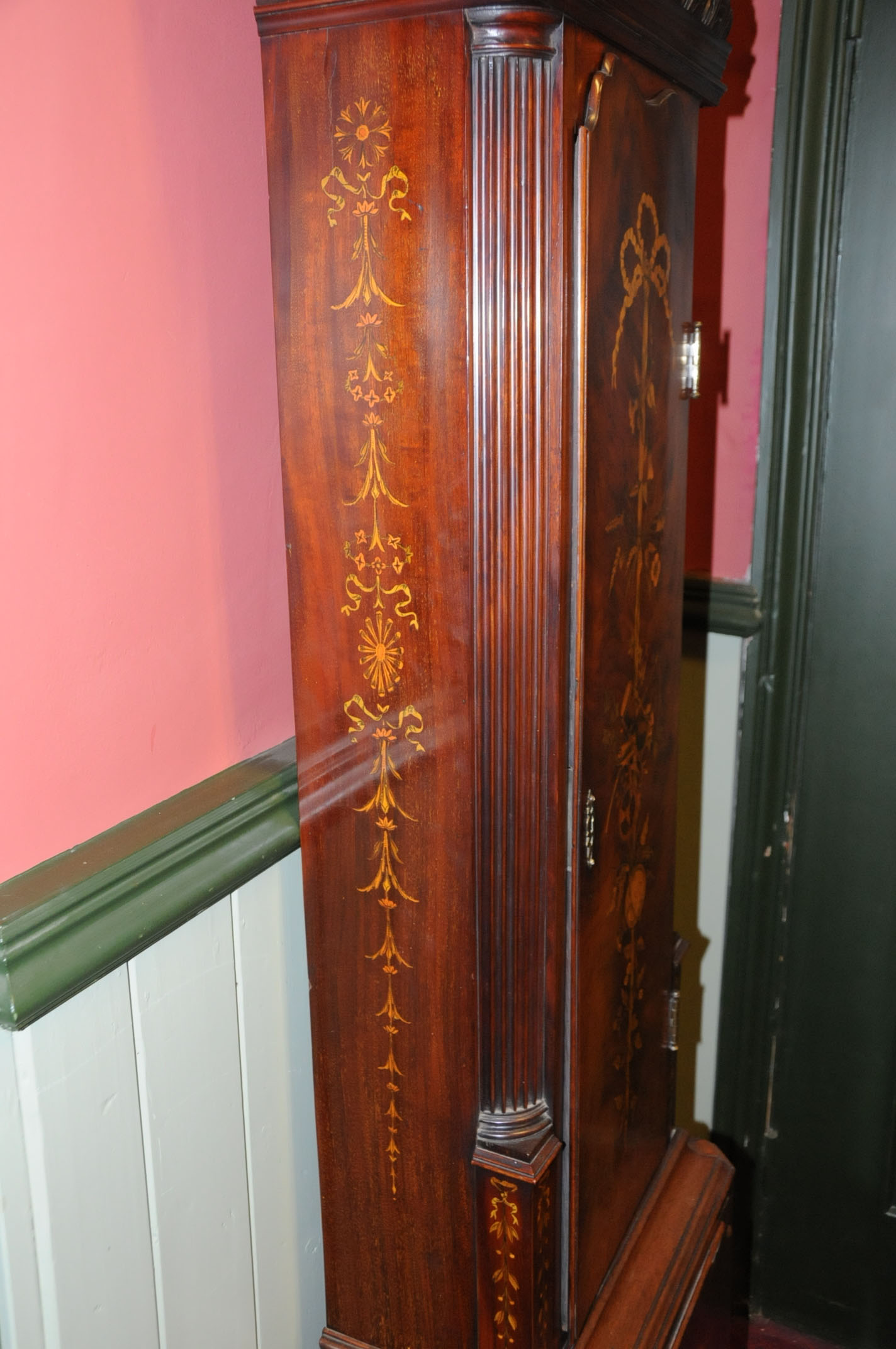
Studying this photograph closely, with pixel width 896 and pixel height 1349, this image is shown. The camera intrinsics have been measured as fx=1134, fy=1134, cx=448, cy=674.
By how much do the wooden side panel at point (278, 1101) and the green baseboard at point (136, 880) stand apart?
0.19 feet

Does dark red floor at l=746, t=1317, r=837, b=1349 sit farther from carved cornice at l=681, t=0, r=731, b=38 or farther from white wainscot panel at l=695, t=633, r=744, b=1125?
carved cornice at l=681, t=0, r=731, b=38

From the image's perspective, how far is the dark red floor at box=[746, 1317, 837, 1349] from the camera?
1841 mm

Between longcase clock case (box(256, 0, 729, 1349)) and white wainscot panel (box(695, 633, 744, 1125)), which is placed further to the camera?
white wainscot panel (box(695, 633, 744, 1125))

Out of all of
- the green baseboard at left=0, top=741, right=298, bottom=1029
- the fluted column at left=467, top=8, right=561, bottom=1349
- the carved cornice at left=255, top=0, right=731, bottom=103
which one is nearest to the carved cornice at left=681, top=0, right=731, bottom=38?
the carved cornice at left=255, top=0, right=731, bottom=103

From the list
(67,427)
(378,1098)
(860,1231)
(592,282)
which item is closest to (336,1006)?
(378,1098)

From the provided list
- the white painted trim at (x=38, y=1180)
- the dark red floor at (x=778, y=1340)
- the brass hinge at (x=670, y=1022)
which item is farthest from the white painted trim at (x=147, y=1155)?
the dark red floor at (x=778, y=1340)

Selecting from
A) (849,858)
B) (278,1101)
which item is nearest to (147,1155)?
(278,1101)

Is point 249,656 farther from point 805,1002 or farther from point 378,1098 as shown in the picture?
point 805,1002

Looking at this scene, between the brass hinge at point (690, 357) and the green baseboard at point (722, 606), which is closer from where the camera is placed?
the brass hinge at point (690, 357)

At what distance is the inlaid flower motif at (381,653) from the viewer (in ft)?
2.90

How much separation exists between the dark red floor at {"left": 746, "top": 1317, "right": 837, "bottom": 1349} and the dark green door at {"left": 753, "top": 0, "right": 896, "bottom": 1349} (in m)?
0.02

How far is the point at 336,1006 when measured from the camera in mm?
1006

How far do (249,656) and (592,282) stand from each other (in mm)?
Result: 468

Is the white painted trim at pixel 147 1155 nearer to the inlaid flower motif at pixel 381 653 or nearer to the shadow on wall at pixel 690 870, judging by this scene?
the inlaid flower motif at pixel 381 653
